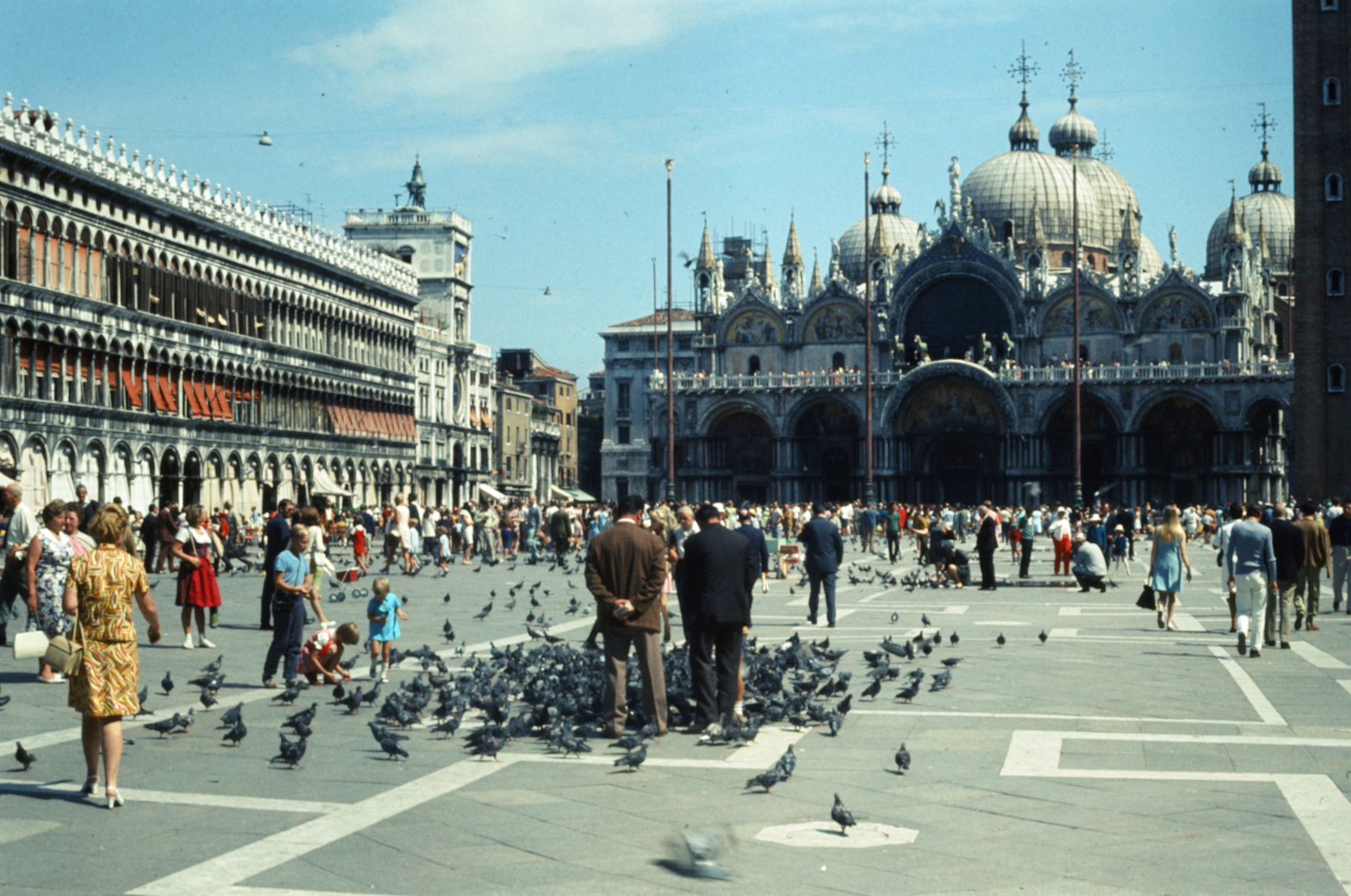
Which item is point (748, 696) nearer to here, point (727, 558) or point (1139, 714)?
point (727, 558)

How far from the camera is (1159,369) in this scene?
71250 millimetres

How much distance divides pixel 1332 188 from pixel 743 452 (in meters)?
34.0

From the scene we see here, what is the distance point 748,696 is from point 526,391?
98.0m

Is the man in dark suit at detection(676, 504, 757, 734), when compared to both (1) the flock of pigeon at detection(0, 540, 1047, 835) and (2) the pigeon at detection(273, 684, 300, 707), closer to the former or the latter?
(1) the flock of pigeon at detection(0, 540, 1047, 835)

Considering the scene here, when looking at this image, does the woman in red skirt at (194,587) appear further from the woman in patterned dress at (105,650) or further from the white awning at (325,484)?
the white awning at (325,484)

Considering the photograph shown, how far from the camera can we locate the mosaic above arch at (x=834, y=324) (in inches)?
3194

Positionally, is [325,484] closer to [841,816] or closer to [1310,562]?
[1310,562]

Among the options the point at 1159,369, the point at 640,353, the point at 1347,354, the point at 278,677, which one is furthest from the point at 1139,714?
the point at 640,353

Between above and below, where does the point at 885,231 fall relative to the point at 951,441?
above

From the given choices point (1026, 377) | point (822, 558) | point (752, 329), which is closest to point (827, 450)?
point (752, 329)

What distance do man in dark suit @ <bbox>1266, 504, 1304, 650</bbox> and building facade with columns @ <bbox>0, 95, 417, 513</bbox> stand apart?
30.7 metres

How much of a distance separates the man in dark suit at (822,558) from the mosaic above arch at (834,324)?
2430 inches

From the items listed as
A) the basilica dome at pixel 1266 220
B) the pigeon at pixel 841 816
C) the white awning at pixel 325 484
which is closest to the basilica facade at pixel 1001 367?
the basilica dome at pixel 1266 220

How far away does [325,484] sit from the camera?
2458 inches
